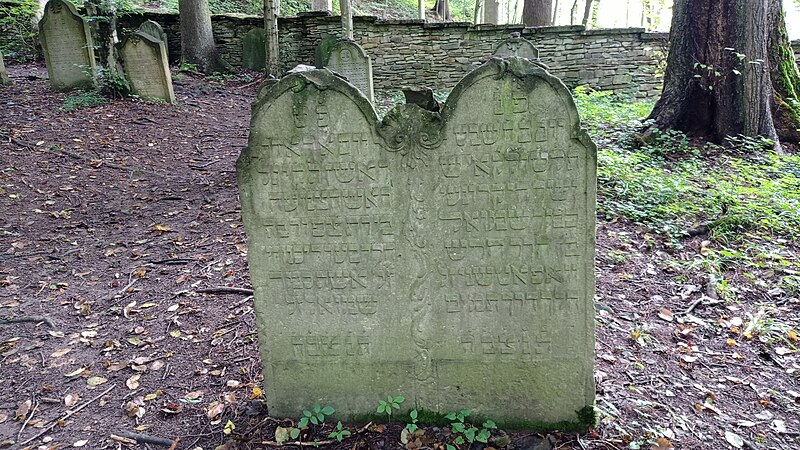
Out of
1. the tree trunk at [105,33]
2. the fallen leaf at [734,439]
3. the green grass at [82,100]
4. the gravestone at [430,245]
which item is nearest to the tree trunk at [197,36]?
the tree trunk at [105,33]

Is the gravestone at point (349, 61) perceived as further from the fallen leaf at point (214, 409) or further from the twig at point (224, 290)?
the fallen leaf at point (214, 409)

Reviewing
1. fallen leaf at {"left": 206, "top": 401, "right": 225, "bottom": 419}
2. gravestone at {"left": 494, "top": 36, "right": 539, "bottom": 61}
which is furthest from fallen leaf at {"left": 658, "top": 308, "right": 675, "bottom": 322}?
gravestone at {"left": 494, "top": 36, "right": 539, "bottom": 61}

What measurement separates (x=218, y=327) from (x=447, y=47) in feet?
36.5

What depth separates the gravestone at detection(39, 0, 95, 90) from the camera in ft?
32.1

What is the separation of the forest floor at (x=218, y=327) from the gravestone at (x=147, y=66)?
3274 millimetres

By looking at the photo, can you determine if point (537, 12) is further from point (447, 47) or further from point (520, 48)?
point (520, 48)

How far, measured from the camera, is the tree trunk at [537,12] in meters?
14.4

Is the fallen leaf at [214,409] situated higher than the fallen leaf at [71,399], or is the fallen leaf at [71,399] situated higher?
the fallen leaf at [214,409]

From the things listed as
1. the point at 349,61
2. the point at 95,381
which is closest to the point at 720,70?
the point at 349,61

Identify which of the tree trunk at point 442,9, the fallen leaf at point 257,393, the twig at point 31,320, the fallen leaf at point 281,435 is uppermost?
the tree trunk at point 442,9

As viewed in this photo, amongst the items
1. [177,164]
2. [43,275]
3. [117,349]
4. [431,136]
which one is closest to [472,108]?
[431,136]

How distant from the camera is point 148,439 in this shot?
2.81m

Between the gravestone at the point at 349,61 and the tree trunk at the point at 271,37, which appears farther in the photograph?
the tree trunk at the point at 271,37

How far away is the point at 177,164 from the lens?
786 cm
